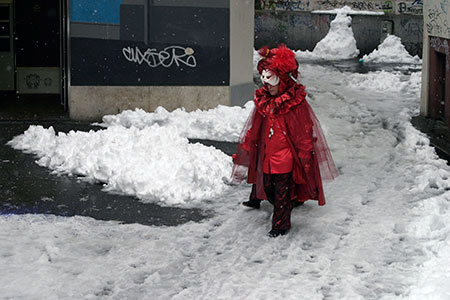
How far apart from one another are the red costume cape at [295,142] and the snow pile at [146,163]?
1.01 m

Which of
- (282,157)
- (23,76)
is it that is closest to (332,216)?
(282,157)

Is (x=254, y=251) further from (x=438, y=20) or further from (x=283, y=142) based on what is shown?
(x=438, y=20)

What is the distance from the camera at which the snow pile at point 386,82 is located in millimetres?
17553

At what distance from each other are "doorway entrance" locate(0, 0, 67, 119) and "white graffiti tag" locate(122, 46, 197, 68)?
2.88 metres

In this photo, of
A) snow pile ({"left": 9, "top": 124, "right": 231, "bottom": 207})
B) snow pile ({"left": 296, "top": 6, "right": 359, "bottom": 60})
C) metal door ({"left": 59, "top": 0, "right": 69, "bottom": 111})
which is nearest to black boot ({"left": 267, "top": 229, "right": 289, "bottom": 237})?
snow pile ({"left": 9, "top": 124, "right": 231, "bottom": 207})

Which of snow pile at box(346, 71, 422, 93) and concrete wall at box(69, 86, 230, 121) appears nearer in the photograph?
concrete wall at box(69, 86, 230, 121)

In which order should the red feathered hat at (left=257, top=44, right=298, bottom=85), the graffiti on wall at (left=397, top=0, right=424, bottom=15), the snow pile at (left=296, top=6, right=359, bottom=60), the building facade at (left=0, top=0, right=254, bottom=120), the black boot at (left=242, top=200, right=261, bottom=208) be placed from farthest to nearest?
the graffiti on wall at (left=397, top=0, right=424, bottom=15)
the snow pile at (left=296, top=6, right=359, bottom=60)
the building facade at (left=0, top=0, right=254, bottom=120)
the black boot at (left=242, top=200, right=261, bottom=208)
the red feathered hat at (left=257, top=44, right=298, bottom=85)

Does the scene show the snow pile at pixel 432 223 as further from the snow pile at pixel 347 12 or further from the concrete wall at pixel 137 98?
the snow pile at pixel 347 12

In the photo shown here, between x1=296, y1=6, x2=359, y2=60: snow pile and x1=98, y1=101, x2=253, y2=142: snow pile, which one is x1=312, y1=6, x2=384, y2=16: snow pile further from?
x1=98, y1=101, x2=253, y2=142: snow pile

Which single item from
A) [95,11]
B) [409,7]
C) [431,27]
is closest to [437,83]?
[431,27]

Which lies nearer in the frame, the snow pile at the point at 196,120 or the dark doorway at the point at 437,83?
the snow pile at the point at 196,120

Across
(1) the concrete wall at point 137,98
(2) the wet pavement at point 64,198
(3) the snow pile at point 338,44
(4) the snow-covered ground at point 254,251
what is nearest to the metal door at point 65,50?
(1) the concrete wall at point 137,98

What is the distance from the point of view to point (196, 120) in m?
12.0

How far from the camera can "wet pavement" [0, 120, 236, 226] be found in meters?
7.32
